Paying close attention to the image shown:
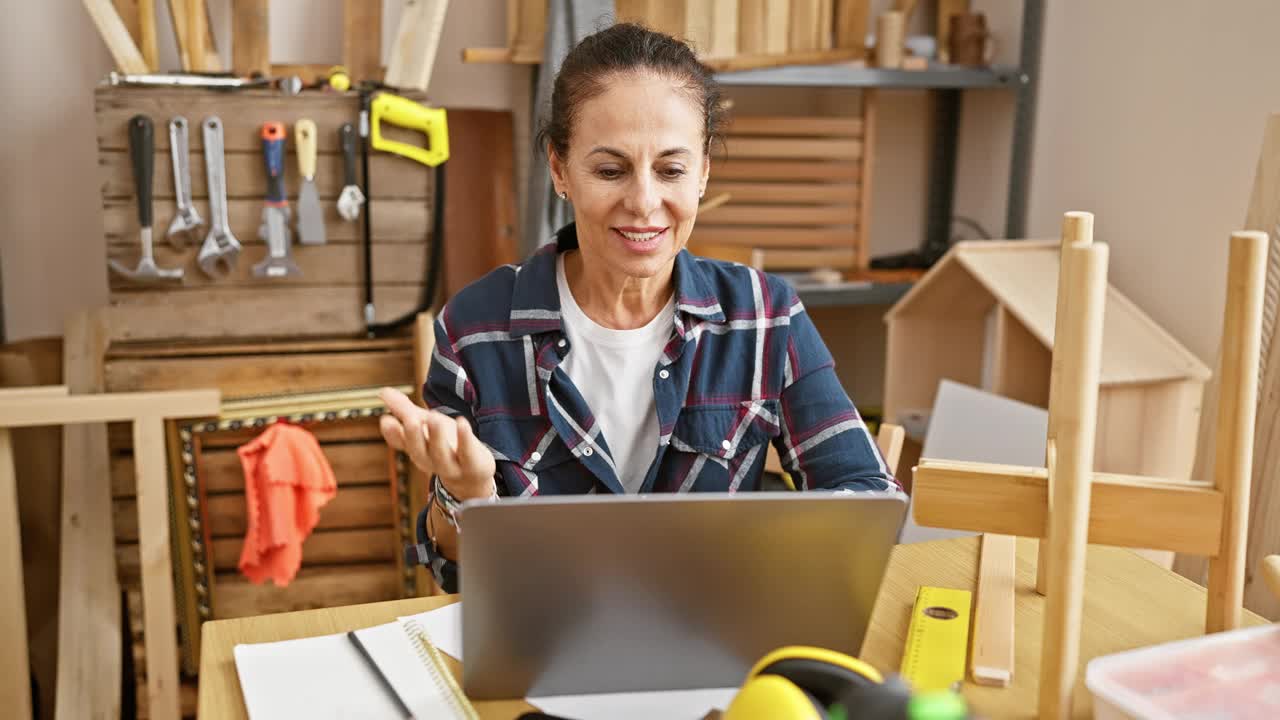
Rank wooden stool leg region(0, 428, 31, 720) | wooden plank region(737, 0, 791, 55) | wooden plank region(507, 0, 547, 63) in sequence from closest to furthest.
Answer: wooden stool leg region(0, 428, 31, 720) < wooden plank region(507, 0, 547, 63) < wooden plank region(737, 0, 791, 55)

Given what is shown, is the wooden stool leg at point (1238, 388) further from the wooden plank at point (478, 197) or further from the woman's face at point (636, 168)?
the wooden plank at point (478, 197)

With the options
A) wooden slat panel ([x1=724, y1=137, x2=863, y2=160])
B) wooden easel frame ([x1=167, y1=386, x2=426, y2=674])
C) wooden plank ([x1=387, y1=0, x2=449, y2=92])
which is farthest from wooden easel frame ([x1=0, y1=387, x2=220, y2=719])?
wooden slat panel ([x1=724, y1=137, x2=863, y2=160])

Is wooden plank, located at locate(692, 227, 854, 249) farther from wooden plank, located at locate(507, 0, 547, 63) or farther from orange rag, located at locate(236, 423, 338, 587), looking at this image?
orange rag, located at locate(236, 423, 338, 587)

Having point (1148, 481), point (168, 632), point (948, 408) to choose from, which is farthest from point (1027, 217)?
point (168, 632)

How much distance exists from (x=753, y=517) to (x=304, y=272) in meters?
1.65

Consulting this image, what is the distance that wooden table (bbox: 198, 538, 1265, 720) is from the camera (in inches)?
38.2

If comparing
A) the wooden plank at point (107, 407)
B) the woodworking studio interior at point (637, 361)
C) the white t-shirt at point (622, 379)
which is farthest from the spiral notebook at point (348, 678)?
the wooden plank at point (107, 407)

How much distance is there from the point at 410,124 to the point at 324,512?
2.68ft

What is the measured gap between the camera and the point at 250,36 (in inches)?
95.2

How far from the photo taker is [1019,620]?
3.70ft

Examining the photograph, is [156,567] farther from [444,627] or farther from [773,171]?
[773,171]

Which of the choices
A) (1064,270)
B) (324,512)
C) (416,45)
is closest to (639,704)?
(1064,270)

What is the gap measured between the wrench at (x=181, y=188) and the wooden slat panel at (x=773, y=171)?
1227 mm

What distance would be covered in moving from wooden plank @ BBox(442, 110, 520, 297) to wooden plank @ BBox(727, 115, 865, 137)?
22.4 inches
